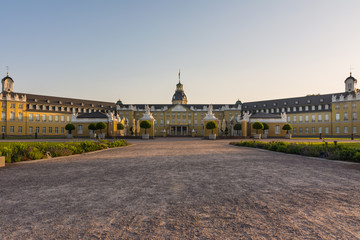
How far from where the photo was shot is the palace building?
50438mm

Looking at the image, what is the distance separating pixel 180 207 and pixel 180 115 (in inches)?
3264

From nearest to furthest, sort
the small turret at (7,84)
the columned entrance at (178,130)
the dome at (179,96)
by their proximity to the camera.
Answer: the small turret at (7,84) → the columned entrance at (178,130) → the dome at (179,96)

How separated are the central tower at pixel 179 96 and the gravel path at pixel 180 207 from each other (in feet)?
340

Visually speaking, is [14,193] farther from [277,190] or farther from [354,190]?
[354,190]

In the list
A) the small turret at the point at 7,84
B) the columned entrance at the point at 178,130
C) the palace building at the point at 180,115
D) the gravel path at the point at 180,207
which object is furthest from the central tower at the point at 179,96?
the gravel path at the point at 180,207

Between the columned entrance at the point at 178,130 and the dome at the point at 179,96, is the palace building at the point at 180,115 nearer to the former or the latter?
the columned entrance at the point at 178,130

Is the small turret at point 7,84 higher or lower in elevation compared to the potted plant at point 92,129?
higher

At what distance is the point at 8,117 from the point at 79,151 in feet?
203

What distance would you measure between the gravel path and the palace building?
40383mm

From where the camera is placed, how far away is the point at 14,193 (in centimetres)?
539

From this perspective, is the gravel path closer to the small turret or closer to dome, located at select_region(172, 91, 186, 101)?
the small turret

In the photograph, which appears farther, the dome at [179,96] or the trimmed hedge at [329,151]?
the dome at [179,96]

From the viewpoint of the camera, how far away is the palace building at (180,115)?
50438 mm

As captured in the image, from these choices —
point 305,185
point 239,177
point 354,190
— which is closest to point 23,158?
point 239,177
